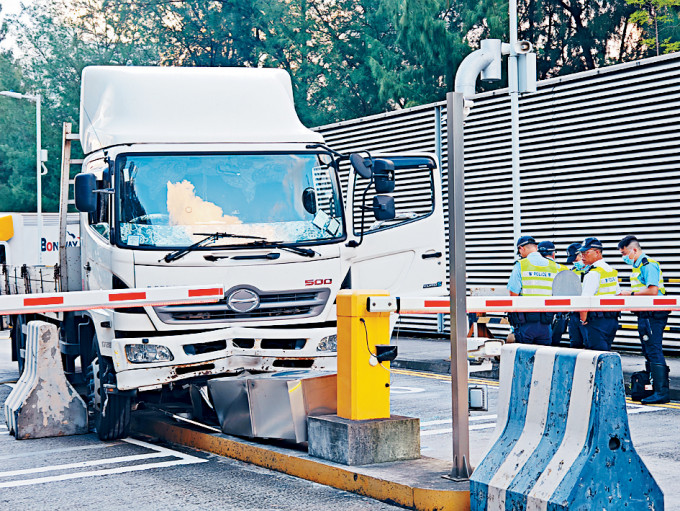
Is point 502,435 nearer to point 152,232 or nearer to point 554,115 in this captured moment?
point 152,232

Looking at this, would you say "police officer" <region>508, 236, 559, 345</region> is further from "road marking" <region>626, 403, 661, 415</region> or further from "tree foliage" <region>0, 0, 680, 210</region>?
"tree foliage" <region>0, 0, 680, 210</region>

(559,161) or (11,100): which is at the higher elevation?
(11,100)

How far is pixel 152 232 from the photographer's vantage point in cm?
923

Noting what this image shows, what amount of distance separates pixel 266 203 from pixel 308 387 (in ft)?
6.97

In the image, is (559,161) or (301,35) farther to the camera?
(301,35)

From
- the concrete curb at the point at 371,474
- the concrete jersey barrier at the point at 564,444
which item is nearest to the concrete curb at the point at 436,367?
the concrete curb at the point at 371,474

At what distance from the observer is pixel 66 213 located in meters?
11.0

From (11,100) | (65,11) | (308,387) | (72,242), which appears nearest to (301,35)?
(65,11)

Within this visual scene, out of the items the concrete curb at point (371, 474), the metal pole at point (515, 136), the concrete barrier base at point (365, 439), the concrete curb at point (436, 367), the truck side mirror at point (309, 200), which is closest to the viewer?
the concrete curb at point (371, 474)

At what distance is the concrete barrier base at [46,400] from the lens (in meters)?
10.1

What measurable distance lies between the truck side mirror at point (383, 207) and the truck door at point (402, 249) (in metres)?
0.22

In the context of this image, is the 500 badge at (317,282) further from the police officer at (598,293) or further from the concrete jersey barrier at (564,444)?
the concrete jersey barrier at (564,444)

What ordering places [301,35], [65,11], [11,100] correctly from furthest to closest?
[11,100] < [65,11] < [301,35]

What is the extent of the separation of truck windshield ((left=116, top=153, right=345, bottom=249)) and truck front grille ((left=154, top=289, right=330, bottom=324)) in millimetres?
499
